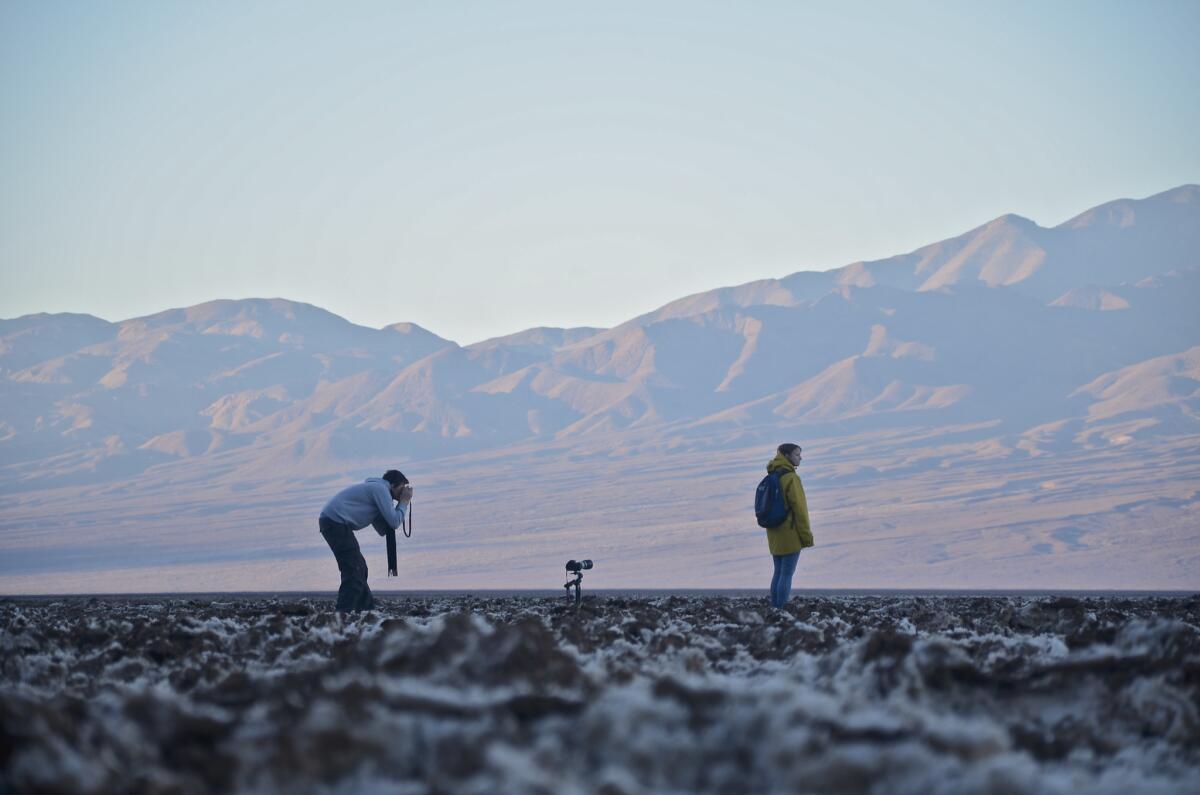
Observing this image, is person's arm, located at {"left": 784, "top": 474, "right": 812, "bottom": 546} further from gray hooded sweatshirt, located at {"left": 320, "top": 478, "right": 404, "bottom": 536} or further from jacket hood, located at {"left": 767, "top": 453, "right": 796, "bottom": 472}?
gray hooded sweatshirt, located at {"left": 320, "top": 478, "right": 404, "bottom": 536}

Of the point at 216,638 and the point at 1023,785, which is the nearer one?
the point at 1023,785

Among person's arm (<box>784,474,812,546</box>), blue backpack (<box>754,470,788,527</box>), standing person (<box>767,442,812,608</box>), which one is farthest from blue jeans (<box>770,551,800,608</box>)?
blue backpack (<box>754,470,788,527</box>)

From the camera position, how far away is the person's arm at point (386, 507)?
13.9 metres

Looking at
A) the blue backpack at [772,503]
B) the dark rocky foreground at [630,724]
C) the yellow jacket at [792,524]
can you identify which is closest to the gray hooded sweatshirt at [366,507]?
the blue backpack at [772,503]

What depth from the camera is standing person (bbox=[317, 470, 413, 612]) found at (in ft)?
45.8

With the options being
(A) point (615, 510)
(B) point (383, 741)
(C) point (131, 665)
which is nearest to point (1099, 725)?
(B) point (383, 741)

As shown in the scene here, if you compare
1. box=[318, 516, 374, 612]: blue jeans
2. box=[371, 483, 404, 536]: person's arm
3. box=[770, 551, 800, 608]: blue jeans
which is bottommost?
box=[770, 551, 800, 608]: blue jeans

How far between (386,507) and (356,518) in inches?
15.2

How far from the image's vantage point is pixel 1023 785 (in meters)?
4.06

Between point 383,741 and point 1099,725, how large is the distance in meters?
2.56

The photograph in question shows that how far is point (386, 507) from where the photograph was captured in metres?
13.9

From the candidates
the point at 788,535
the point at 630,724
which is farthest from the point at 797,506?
the point at 630,724

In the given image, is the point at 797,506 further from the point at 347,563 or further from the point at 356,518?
the point at 347,563

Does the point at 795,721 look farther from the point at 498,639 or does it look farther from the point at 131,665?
the point at 131,665
